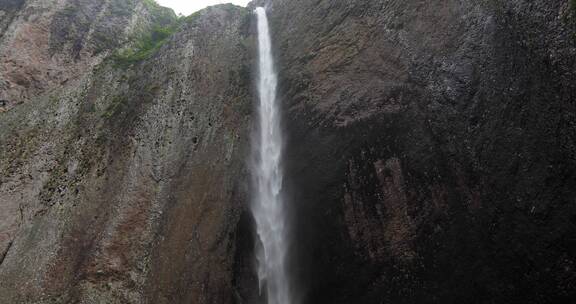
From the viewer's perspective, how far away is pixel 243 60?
1481 cm

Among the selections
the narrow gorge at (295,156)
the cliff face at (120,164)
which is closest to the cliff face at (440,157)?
the narrow gorge at (295,156)

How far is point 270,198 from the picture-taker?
10.9 meters

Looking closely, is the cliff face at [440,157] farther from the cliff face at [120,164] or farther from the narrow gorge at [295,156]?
the cliff face at [120,164]

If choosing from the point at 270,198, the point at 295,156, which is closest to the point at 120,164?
the point at 270,198

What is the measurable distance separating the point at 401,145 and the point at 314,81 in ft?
13.0

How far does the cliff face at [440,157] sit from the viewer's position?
5.84 meters

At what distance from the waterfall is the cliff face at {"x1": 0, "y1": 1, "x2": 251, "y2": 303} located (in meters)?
0.55

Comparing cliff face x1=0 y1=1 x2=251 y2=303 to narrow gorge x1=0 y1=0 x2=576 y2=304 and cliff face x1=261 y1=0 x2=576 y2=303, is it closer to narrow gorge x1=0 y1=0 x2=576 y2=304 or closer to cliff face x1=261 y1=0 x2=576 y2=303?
narrow gorge x1=0 y1=0 x2=576 y2=304

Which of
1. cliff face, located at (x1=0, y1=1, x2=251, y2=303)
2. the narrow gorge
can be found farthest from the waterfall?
cliff face, located at (x1=0, y1=1, x2=251, y2=303)

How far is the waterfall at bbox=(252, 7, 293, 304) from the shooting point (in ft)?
31.7

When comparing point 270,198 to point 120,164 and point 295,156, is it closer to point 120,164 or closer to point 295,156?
point 295,156

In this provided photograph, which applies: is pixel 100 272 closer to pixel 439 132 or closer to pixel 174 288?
pixel 174 288

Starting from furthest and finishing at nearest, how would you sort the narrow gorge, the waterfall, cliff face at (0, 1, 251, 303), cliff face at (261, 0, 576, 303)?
cliff face at (0, 1, 251, 303), the waterfall, the narrow gorge, cliff face at (261, 0, 576, 303)

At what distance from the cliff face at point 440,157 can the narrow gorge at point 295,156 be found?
0.03 meters
